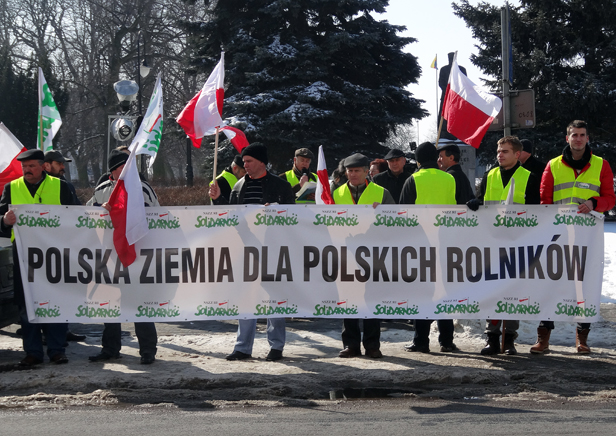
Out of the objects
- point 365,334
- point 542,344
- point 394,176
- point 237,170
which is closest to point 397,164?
point 394,176

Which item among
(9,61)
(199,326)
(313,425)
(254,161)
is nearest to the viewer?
(313,425)

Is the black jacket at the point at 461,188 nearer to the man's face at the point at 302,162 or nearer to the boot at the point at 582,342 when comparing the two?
the boot at the point at 582,342

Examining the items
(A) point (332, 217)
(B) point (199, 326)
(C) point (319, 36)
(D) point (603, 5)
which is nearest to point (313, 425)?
(A) point (332, 217)

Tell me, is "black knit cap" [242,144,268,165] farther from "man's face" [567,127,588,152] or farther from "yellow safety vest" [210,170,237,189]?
"man's face" [567,127,588,152]

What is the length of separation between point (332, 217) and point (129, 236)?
1888mm

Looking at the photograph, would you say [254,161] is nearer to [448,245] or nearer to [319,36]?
[448,245]

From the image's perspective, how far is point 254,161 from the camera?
7.34 metres

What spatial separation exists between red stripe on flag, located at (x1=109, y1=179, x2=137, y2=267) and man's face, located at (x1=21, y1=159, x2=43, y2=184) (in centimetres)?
92

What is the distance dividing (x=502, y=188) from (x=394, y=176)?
203 cm

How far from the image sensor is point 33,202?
23.4ft

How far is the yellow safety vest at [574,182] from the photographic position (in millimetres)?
7207

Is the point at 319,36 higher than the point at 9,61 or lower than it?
lower

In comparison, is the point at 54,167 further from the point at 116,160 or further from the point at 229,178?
the point at 229,178

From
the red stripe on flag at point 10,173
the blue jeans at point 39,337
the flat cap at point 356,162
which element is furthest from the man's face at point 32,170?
the flat cap at point 356,162
